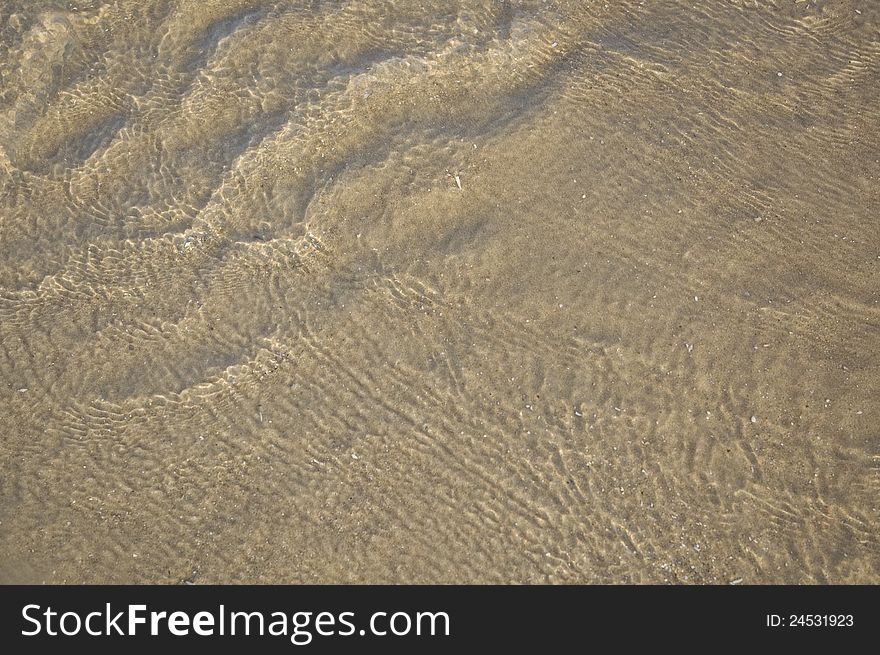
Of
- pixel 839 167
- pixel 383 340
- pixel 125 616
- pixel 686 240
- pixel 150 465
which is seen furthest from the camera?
pixel 839 167

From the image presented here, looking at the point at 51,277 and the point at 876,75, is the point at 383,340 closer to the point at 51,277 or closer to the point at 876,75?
the point at 51,277

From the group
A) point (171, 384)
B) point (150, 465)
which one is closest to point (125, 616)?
point (150, 465)

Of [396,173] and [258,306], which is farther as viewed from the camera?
[396,173]

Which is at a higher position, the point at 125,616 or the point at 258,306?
the point at 258,306

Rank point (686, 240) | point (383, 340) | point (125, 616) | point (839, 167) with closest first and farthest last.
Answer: point (125, 616) < point (383, 340) < point (686, 240) < point (839, 167)

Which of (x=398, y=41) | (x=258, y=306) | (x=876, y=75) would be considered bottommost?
(x=258, y=306)

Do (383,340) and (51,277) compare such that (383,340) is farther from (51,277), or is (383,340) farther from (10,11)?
(10,11)
